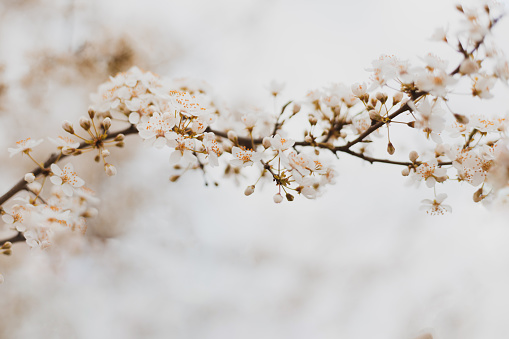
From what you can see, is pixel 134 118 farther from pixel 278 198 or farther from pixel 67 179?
pixel 278 198

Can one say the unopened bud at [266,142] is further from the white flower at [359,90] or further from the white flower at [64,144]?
the white flower at [64,144]

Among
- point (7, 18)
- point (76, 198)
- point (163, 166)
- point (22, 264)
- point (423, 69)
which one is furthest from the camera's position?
point (163, 166)

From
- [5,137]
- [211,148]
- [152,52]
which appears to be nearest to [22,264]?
[5,137]

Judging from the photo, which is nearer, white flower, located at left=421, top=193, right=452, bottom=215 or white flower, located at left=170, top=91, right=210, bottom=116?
white flower, located at left=170, top=91, right=210, bottom=116

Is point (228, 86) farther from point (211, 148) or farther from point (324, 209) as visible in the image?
point (211, 148)

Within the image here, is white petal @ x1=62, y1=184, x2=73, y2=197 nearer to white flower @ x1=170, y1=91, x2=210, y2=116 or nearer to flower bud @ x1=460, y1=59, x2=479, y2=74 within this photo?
white flower @ x1=170, y1=91, x2=210, y2=116

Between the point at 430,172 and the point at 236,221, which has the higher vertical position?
the point at 236,221

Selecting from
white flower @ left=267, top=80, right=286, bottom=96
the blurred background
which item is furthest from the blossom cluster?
the blurred background

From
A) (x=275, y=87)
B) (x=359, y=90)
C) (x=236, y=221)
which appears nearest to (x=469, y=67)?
(x=359, y=90)

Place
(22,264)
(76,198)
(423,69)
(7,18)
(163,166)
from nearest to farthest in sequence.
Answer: (423,69) → (76,198) → (22,264) → (7,18) → (163,166)
